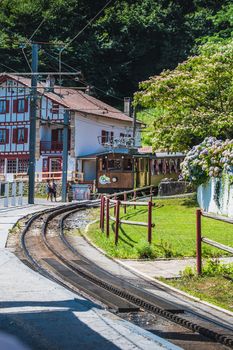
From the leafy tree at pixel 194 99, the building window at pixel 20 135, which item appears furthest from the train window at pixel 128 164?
the building window at pixel 20 135

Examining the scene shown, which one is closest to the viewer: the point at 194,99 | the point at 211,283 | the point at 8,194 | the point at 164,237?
the point at 211,283

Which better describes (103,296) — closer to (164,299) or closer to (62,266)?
(164,299)

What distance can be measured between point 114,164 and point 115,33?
120 feet

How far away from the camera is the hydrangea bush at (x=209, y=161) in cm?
1889

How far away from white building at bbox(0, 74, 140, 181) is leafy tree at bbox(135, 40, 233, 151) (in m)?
21.8

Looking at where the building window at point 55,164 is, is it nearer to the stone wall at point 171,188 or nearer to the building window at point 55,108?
the building window at point 55,108

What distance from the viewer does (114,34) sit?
69562 mm

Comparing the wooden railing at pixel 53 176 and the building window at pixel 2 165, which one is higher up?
the building window at pixel 2 165

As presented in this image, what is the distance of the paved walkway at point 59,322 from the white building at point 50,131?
1592 inches

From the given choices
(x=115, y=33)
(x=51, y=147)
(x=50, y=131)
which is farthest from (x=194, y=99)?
(x=115, y=33)

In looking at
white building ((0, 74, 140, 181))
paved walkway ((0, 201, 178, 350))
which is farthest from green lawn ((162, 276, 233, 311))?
white building ((0, 74, 140, 181))

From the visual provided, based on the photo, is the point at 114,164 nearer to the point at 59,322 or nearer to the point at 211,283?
the point at 211,283

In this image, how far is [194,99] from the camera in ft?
84.6

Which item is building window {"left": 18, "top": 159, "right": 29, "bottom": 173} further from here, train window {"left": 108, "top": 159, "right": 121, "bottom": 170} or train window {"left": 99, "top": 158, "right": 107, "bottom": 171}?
train window {"left": 108, "top": 159, "right": 121, "bottom": 170}
